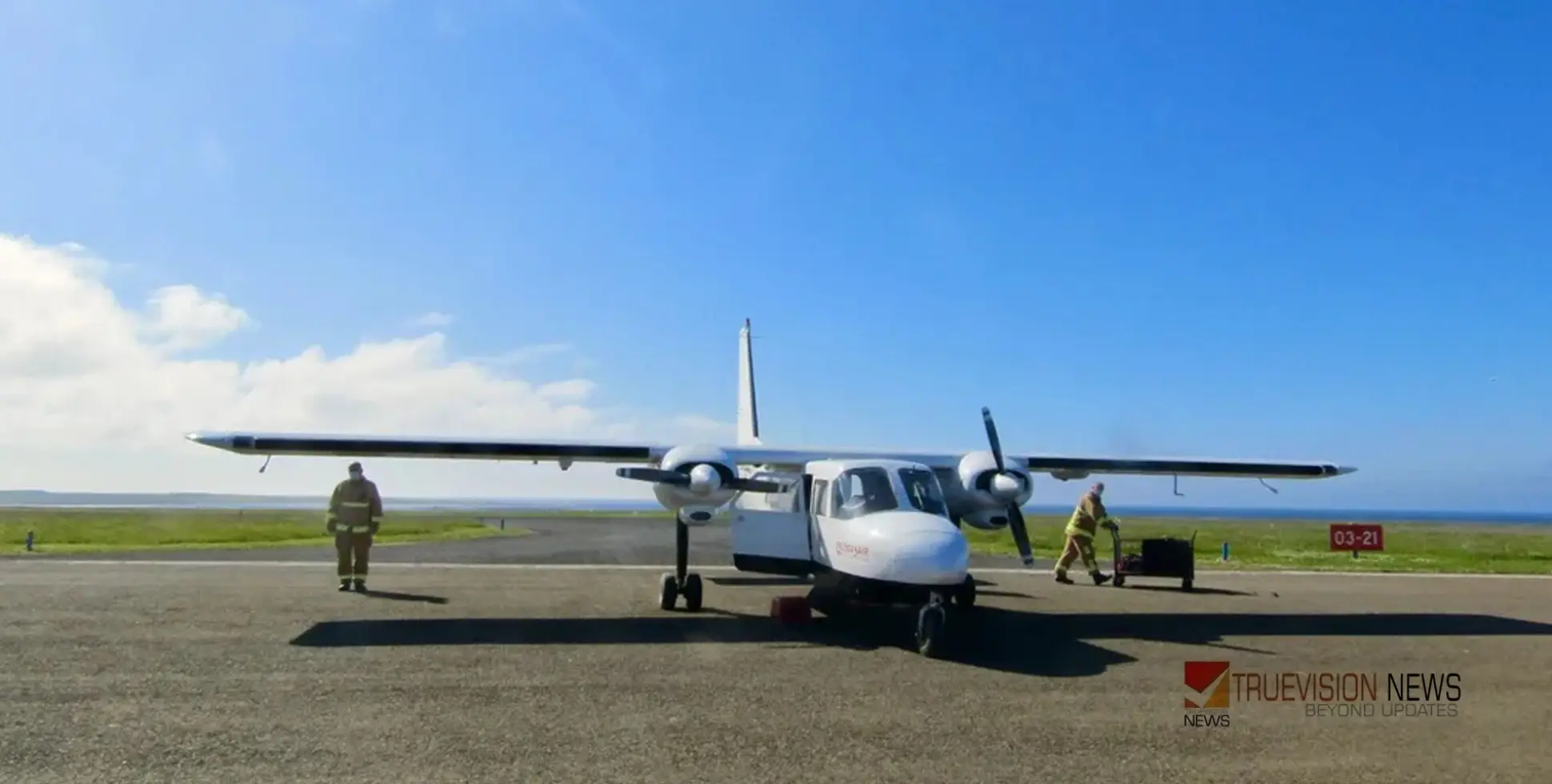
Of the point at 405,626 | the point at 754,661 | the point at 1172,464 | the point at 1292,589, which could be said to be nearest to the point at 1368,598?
the point at 1292,589

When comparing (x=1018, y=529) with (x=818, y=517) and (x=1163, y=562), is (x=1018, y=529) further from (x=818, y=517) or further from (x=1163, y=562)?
(x=1163, y=562)

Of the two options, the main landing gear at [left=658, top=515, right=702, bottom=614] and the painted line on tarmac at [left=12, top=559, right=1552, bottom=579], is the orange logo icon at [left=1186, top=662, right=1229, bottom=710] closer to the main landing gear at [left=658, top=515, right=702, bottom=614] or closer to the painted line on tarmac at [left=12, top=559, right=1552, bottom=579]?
the main landing gear at [left=658, top=515, right=702, bottom=614]

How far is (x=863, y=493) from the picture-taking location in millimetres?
12797

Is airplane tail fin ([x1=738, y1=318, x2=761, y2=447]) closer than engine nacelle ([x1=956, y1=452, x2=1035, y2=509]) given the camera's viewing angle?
No

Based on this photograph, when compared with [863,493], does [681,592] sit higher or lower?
lower

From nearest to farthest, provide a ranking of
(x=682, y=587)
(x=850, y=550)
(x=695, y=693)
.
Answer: (x=695, y=693)
(x=850, y=550)
(x=682, y=587)

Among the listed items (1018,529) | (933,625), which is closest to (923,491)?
(933,625)

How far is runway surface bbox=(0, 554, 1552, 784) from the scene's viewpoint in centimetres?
666

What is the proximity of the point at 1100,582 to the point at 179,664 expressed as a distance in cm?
1568

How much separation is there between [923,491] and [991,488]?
2281 mm

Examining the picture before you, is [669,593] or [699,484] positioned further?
[669,593]

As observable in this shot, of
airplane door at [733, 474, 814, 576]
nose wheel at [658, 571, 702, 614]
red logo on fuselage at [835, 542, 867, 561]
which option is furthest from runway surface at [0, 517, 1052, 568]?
red logo on fuselage at [835, 542, 867, 561]

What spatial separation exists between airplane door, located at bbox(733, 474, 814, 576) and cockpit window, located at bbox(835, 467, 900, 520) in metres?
1.27

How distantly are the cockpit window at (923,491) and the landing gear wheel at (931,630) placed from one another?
1542mm
